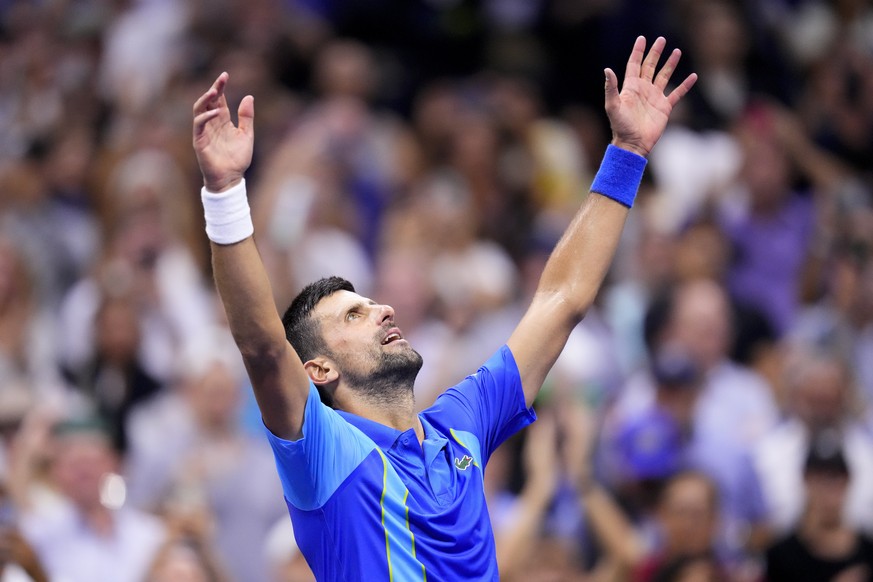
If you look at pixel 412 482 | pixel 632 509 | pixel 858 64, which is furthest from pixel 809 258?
pixel 412 482

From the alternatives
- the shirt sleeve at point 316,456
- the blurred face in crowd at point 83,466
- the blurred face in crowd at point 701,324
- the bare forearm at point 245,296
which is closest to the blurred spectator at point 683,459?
the blurred face in crowd at point 701,324

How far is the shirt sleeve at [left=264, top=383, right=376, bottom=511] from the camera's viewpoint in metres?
3.85

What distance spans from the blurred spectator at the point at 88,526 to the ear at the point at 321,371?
2.97 meters

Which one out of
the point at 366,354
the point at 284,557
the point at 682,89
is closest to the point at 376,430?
the point at 366,354

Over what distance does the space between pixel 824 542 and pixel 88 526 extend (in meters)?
3.64

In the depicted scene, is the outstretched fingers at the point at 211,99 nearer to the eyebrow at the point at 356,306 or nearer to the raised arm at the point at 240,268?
the raised arm at the point at 240,268

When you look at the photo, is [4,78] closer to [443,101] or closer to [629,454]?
[443,101]

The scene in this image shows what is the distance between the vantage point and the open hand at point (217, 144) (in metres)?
3.73

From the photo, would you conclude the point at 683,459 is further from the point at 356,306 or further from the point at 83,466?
the point at 356,306

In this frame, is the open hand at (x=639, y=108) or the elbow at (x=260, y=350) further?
the open hand at (x=639, y=108)

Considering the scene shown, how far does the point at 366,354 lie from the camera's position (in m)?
4.31

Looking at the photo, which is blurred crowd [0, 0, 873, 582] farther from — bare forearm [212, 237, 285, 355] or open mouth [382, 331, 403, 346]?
bare forearm [212, 237, 285, 355]

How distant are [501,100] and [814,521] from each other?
5.10m

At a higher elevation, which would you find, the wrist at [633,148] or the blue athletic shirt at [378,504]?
the wrist at [633,148]
